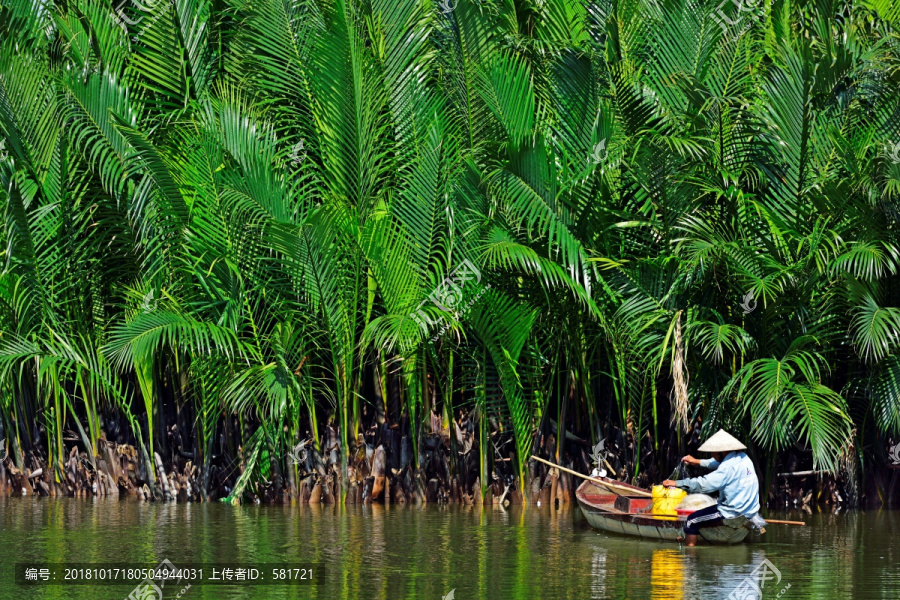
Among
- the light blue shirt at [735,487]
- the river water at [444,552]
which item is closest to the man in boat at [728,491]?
the light blue shirt at [735,487]

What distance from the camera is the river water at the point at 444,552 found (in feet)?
28.6

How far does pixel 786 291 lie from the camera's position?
1259 cm

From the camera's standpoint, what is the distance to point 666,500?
1144cm

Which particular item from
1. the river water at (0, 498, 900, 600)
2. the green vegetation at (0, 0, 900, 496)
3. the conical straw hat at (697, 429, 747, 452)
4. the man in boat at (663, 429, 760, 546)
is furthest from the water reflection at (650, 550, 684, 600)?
the green vegetation at (0, 0, 900, 496)

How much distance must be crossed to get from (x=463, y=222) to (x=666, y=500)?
3.69 m

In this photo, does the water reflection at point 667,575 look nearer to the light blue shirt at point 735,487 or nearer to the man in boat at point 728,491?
the man in boat at point 728,491

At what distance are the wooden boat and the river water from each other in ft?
0.34

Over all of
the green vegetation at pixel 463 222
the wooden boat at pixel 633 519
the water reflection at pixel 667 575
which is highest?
the green vegetation at pixel 463 222

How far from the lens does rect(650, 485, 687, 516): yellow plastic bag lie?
448 inches

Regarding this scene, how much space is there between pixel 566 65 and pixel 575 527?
4.64 meters

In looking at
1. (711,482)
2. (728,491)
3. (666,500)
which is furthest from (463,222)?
(728,491)

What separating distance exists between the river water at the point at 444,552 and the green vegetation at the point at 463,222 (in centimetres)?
94

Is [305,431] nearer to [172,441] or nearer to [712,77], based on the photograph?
[172,441]

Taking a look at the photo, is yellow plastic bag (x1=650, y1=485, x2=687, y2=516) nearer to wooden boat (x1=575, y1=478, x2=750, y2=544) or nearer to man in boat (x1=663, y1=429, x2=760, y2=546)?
wooden boat (x1=575, y1=478, x2=750, y2=544)
